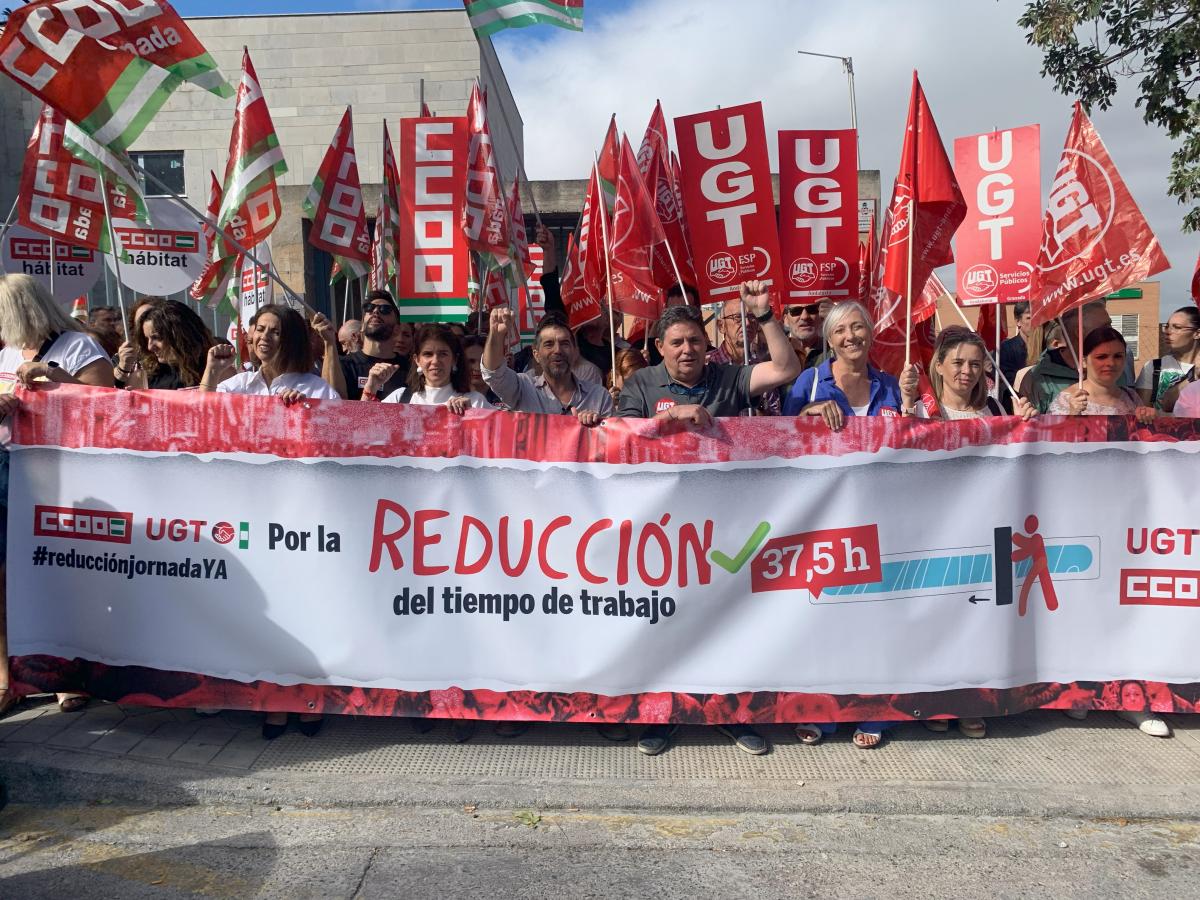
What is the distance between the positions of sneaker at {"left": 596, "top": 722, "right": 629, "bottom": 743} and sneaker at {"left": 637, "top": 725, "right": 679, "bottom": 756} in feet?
0.22

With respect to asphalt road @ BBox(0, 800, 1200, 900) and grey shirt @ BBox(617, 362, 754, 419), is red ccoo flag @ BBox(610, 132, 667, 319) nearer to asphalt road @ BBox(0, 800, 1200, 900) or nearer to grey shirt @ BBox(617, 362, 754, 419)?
grey shirt @ BBox(617, 362, 754, 419)

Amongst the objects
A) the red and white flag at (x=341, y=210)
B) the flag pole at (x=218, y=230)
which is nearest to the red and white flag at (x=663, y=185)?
the red and white flag at (x=341, y=210)

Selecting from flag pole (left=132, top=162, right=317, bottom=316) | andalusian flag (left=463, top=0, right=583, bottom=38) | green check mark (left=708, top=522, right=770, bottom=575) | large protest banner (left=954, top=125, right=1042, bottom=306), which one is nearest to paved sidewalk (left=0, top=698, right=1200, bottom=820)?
green check mark (left=708, top=522, right=770, bottom=575)

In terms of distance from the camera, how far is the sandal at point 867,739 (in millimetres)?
3826

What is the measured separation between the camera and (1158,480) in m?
3.90

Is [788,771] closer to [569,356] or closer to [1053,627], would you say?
[1053,627]

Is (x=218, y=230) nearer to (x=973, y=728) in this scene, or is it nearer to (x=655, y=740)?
(x=655, y=740)

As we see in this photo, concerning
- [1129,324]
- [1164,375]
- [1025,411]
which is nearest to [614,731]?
[1025,411]

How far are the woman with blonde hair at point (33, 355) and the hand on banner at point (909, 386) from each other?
3469 millimetres

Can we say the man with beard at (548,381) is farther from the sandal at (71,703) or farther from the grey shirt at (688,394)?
the sandal at (71,703)

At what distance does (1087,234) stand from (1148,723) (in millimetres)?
2135

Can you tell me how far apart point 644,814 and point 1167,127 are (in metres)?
8.23

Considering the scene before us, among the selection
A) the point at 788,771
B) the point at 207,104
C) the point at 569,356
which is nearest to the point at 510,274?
the point at 569,356

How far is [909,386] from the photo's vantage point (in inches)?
162
